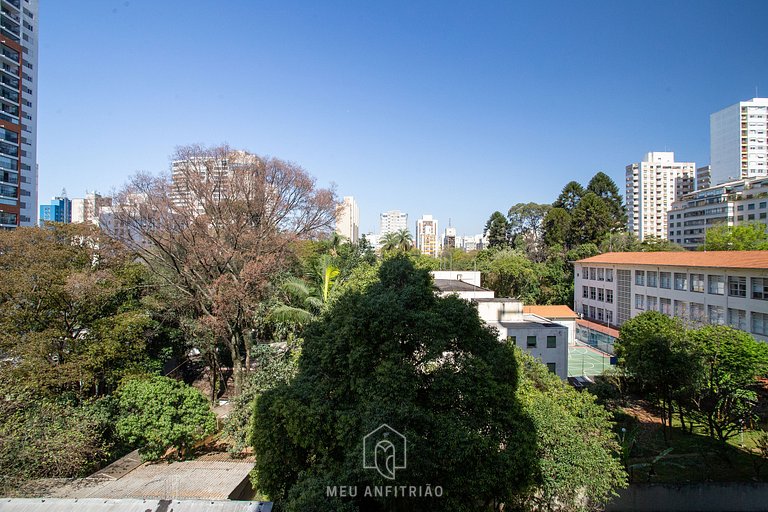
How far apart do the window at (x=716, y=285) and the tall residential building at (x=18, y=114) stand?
1983 inches

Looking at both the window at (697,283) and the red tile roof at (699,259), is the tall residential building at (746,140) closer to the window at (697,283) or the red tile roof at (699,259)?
the red tile roof at (699,259)

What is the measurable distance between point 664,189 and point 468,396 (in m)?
100

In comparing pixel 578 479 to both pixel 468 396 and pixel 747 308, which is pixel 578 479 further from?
pixel 747 308

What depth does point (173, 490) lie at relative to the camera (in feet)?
31.5

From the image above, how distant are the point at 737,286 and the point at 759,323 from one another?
91.2 inches

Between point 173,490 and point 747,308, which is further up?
point 747,308

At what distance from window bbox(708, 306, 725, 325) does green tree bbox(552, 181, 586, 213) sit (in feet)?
81.1

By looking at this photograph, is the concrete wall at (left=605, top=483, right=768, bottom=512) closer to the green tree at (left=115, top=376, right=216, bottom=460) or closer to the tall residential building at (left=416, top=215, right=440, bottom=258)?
the green tree at (left=115, top=376, right=216, bottom=460)

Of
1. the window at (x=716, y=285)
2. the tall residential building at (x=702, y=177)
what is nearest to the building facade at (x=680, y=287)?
the window at (x=716, y=285)

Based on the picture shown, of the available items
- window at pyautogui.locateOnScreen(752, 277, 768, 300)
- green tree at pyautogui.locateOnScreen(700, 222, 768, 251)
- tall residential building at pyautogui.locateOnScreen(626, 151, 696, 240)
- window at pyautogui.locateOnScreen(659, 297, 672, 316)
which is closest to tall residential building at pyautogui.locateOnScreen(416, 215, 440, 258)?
tall residential building at pyautogui.locateOnScreen(626, 151, 696, 240)

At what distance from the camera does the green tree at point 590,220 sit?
139ft

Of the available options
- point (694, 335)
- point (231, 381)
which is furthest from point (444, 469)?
point (231, 381)

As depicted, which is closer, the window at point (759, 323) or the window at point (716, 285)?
the window at point (759, 323)

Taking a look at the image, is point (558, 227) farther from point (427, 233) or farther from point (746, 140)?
point (427, 233)
